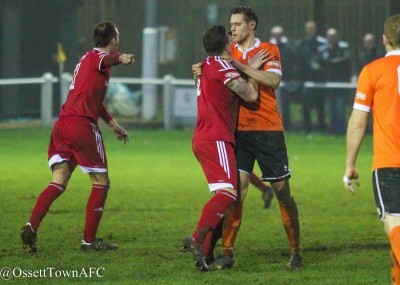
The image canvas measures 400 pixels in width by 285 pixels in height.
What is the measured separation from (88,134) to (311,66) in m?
17.8

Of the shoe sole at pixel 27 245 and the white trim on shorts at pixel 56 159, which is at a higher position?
the white trim on shorts at pixel 56 159

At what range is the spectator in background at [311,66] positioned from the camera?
27.4 metres

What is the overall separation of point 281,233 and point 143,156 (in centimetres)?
961

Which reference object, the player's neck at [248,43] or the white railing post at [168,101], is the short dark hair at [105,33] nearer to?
the player's neck at [248,43]

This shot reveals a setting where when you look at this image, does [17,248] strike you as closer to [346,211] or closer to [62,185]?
[62,185]

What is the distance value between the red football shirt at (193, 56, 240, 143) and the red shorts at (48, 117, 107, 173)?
1.57m

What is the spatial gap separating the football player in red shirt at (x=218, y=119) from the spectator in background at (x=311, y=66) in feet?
57.8

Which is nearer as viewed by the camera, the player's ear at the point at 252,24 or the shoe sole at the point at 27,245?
the player's ear at the point at 252,24

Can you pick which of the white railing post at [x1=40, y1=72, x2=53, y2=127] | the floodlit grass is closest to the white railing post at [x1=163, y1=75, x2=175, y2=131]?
the white railing post at [x1=40, y1=72, x2=53, y2=127]

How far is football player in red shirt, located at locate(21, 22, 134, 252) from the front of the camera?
1087 cm

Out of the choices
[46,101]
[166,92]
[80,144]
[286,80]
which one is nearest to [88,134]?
[80,144]

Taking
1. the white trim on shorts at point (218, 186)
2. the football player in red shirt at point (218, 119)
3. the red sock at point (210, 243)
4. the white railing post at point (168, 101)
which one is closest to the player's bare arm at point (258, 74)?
the football player in red shirt at point (218, 119)

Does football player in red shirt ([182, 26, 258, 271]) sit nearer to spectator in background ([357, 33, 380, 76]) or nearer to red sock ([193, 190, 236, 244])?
red sock ([193, 190, 236, 244])

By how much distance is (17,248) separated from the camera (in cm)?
1091
